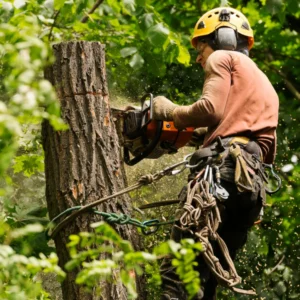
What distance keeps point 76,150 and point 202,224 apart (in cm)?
79

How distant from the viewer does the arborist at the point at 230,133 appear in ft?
17.5

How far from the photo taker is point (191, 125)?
216 inches

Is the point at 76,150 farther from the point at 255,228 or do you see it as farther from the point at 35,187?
the point at 255,228

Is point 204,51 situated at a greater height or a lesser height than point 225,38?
lesser

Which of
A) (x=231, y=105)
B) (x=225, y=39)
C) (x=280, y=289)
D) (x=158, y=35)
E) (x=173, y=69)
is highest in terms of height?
(x=225, y=39)

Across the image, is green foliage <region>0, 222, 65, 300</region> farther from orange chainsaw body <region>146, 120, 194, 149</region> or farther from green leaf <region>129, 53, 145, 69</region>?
green leaf <region>129, 53, 145, 69</region>

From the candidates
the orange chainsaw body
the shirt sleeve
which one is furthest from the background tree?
the shirt sleeve

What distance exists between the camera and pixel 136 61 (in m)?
8.41

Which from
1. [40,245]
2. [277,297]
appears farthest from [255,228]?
[40,245]

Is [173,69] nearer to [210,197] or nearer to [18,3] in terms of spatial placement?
[18,3]

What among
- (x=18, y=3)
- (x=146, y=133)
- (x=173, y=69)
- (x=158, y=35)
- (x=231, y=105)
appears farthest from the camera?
(x=173, y=69)

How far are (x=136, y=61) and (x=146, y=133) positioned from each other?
277cm

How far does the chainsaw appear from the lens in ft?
18.6

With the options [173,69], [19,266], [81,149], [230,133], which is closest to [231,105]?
[230,133]
